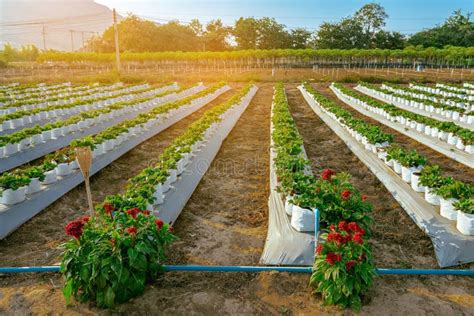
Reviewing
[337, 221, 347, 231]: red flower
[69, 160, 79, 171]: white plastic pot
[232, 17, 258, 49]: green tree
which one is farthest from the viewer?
[232, 17, 258, 49]: green tree

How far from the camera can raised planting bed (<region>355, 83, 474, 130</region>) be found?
48.6ft

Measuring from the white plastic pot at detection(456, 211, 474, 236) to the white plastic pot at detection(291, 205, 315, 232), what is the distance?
89.5 inches

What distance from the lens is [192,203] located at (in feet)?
26.4

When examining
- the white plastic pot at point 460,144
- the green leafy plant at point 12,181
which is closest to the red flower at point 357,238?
the green leafy plant at point 12,181

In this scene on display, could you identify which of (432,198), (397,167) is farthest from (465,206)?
(397,167)

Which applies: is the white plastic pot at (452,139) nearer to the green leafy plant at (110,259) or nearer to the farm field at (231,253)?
the farm field at (231,253)

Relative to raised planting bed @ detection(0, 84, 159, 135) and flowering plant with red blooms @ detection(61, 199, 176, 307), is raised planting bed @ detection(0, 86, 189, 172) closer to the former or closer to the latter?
raised planting bed @ detection(0, 84, 159, 135)

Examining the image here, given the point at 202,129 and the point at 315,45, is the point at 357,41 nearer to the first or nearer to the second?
the point at 315,45

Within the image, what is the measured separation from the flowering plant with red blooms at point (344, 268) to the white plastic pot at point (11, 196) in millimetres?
5769

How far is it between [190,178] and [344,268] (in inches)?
204

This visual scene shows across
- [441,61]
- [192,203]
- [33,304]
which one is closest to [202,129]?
[192,203]

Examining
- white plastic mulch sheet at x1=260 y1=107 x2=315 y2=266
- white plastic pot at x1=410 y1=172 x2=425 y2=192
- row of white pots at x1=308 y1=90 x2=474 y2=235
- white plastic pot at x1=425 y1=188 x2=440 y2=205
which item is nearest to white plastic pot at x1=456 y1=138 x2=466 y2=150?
row of white pots at x1=308 y1=90 x2=474 y2=235

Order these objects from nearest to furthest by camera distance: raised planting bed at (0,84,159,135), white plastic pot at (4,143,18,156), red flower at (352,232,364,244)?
red flower at (352,232,364,244) < white plastic pot at (4,143,18,156) < raised planting bed at (0,84,159,135)

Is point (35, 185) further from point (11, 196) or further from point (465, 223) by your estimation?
point (465, 223)
